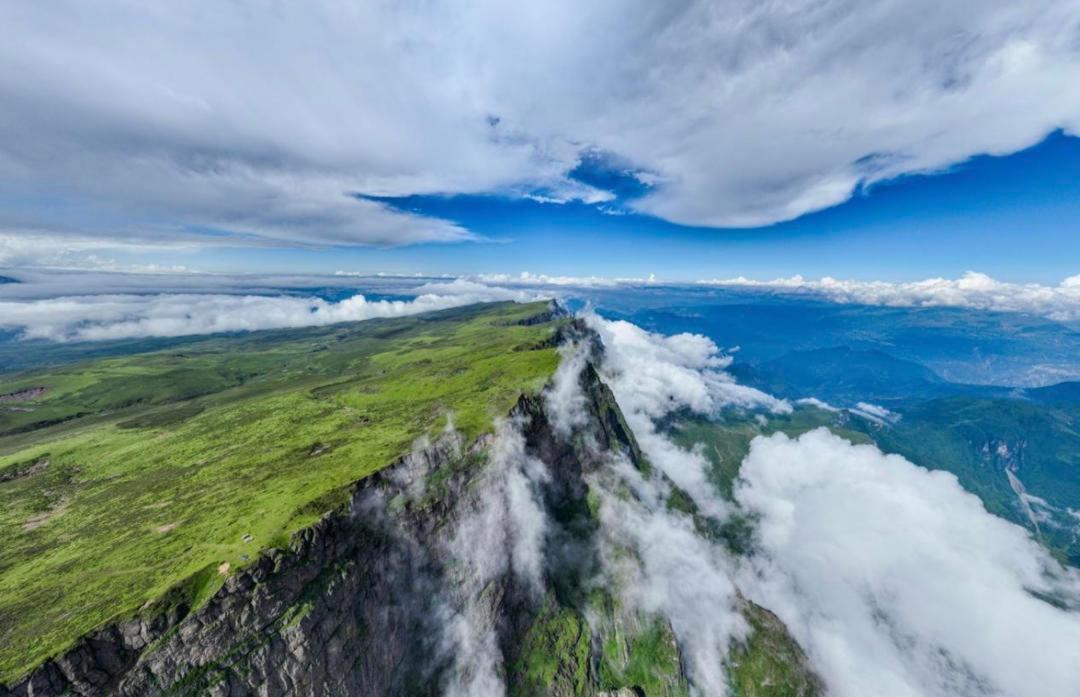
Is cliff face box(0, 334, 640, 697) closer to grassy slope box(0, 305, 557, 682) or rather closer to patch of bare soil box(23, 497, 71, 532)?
grassy slope box(0, 305, 557, 682)

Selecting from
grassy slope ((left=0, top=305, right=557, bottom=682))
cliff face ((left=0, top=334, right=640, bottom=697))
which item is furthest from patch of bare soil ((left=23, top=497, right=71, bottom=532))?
cliff face ((left=0, top=334, right=640, bottom=697))

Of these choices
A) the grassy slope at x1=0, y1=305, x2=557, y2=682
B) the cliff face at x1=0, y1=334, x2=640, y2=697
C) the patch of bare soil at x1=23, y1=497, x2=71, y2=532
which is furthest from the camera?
the patch of bare soil at x1=23, y1=497, x2=71, y2=532

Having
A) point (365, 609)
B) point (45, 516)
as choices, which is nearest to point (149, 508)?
point (45, 516)

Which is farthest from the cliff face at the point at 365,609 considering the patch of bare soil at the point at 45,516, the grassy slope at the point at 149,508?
the patch of bare soil at the point at 45,516

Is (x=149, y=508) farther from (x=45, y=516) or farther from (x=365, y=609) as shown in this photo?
(x=365, y=609)

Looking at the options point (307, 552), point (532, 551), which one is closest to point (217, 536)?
point (307, 552)

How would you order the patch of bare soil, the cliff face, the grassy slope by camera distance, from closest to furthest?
the cliff face → the grassy slope → the patch of bare soil

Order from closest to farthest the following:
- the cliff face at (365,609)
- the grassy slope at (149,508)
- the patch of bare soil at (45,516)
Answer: the cliff face at (365,609) → the grassy slope at (149,508) → the patch of bare soil at (45,516)

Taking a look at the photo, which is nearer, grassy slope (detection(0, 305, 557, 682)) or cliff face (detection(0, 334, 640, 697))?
cliff face (detection(0, 334, 640, 697))

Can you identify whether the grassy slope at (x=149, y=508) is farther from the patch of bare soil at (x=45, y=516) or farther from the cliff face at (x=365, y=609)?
the cliff face at (x=365, y=609)
